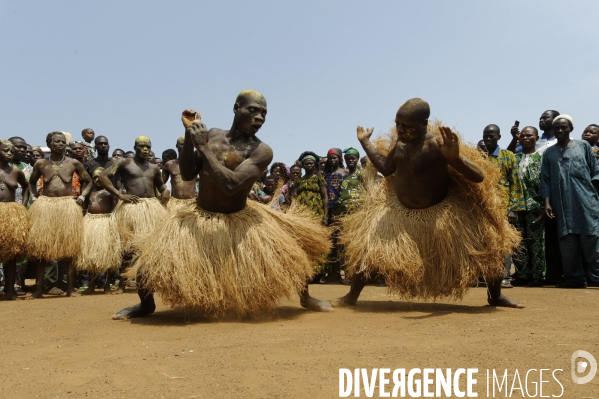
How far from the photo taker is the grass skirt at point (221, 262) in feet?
14.4

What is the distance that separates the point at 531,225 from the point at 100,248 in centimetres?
559

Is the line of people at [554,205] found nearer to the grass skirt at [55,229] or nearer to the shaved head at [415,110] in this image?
the shaved head at [415,110]

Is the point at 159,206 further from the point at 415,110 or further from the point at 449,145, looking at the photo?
the point at 449,145

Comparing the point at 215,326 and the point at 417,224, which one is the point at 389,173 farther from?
the point at 215,326

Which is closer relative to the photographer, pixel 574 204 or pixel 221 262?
pixel 221 262

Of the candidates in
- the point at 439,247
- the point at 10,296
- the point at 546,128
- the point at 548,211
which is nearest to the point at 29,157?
the point at 10,296

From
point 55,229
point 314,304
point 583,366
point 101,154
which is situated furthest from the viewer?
point 101,154

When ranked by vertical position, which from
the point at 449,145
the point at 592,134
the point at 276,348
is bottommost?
the point at 276,348

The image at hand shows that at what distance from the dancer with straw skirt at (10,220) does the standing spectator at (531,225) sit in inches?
244

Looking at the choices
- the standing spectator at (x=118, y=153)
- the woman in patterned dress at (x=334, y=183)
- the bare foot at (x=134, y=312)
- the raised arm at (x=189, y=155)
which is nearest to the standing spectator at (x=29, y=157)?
the standing spectator at (x=118, y=153)

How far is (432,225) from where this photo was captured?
4816 millimetres

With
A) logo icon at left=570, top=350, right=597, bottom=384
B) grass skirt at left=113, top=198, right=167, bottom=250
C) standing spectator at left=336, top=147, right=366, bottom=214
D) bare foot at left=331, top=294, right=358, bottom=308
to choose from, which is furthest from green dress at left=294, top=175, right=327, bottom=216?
logo icon at left=570, top=350, right=597, bottom=384

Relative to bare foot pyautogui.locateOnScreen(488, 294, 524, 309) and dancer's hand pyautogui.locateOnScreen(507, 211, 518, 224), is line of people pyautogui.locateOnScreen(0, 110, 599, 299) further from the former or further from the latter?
bare foot pyautogui.locateOnScreen(488, 294, 524, 309)

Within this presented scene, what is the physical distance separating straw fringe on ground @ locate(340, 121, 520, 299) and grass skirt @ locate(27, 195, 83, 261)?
395cm
